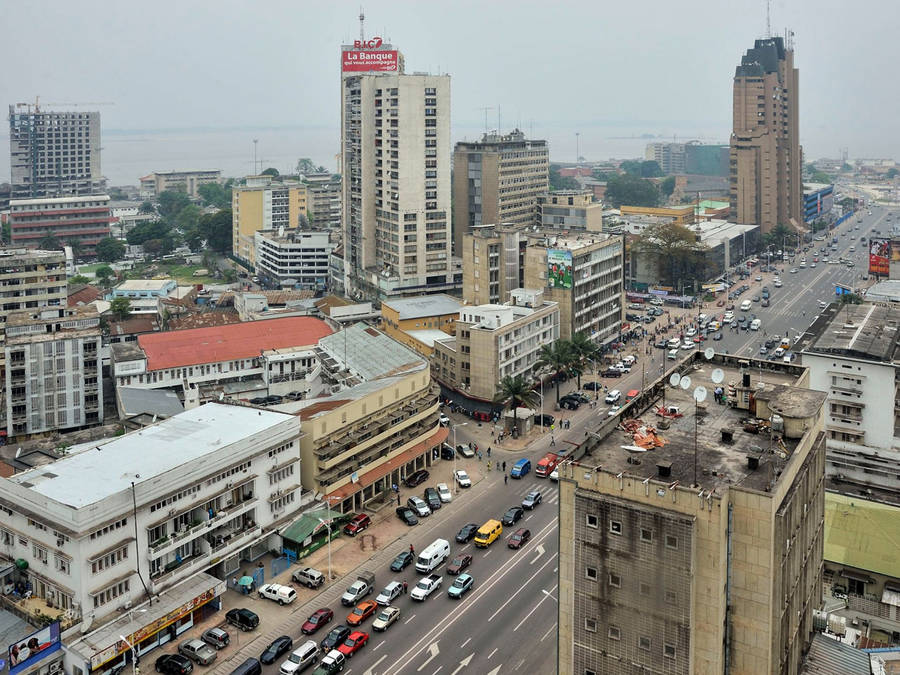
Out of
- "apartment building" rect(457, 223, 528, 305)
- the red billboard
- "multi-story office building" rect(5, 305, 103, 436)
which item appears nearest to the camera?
"multi-story office building" rect(5, 305, 103, 436)

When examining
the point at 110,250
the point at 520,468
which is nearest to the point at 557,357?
the point at 520,468

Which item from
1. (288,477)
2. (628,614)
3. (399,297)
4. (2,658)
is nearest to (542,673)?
(628,614)

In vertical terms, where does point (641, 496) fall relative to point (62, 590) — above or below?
above

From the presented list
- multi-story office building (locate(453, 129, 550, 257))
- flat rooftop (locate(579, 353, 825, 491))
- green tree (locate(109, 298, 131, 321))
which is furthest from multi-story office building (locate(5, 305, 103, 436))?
multi-story office building (locate(453, 129, 550, 257))

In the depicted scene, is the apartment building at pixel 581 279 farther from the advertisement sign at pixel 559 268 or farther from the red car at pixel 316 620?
the red car at pixel 316 620

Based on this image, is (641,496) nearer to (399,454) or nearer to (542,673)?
(542,673)

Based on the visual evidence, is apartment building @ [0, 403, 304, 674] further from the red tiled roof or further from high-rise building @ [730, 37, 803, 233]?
high-rise building @ [730, 37, 803, 233]

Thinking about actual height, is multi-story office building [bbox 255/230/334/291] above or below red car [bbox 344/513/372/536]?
above
